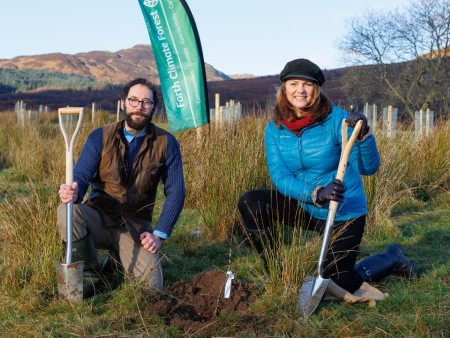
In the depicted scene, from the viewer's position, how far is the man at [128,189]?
385 cm

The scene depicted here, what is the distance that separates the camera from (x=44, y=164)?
934cm

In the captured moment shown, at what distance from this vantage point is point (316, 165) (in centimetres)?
388

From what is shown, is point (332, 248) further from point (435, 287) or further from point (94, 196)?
point (94, 196)

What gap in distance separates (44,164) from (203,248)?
16.3ft

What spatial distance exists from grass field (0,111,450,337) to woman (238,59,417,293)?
0.21 m

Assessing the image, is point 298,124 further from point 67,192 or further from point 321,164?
point 67,192

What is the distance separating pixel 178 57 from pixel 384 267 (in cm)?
442

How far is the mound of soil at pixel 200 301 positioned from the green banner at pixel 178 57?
3929 millimetres

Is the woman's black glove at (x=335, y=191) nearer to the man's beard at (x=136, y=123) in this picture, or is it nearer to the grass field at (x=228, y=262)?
the grass field at (x=228, y=262)

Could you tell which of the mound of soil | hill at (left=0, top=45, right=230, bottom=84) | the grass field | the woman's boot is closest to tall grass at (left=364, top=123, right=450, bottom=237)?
the grass field

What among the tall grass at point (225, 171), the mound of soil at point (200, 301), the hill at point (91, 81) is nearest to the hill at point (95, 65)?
the hill at point (91, 81)

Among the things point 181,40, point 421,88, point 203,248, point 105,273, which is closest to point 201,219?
point 203,248

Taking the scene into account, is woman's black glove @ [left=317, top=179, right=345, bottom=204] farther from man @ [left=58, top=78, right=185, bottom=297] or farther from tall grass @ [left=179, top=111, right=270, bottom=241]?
tall grass @ [left=179, top=111, right=270, bottom=241]

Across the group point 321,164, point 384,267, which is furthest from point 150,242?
point 384,267
